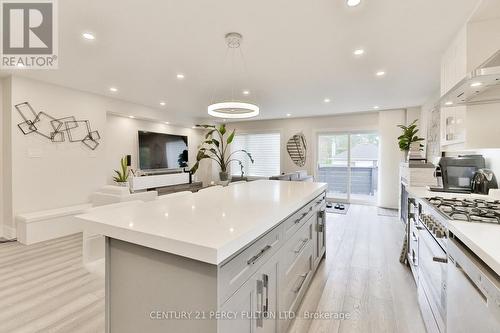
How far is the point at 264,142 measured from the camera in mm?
7676

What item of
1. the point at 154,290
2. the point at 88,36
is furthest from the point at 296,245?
the point at 88,36

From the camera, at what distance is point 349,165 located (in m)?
6.50

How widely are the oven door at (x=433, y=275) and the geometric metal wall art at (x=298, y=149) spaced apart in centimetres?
519

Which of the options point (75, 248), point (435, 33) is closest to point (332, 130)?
point (435, 33)

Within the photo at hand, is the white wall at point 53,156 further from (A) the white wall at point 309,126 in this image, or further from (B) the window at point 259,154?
(A) the white wall at point 309,126

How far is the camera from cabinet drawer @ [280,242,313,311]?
5.05 ft

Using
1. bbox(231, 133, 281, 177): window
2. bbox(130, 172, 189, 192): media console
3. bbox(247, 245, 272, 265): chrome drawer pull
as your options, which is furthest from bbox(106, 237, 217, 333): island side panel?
bbox(231, 133, 281, 177): window

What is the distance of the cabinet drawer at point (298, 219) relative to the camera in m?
1.59

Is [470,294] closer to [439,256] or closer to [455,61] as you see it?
[439,256]

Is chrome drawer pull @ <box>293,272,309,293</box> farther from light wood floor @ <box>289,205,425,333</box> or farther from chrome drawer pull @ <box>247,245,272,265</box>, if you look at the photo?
Result: chrome drawer pull @ <box>247,245,272,265</box>

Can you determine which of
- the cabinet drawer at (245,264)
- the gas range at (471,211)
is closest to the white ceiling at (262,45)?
the gas range at (471,211)

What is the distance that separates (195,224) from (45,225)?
3.78 meters

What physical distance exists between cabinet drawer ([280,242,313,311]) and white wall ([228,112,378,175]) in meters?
4.95

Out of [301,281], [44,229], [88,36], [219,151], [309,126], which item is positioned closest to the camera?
[301,281]
